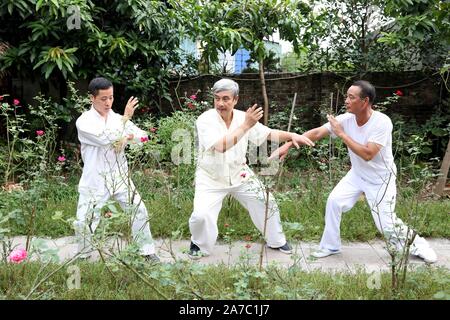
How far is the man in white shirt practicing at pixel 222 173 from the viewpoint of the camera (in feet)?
14.7

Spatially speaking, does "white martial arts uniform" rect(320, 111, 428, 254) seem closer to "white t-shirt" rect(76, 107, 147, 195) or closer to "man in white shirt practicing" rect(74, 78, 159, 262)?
"man in white shirt practicing" rect(74, 78, 159, 262)

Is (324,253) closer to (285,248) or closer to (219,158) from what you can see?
(285,248)

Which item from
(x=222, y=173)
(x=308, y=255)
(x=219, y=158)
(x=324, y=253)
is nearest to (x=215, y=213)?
(x=222, y=173)

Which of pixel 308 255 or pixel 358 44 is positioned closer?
pixel 308 255

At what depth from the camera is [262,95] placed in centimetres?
912

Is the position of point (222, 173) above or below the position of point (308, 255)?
above

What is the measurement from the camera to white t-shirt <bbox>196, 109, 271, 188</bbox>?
14.9 feet

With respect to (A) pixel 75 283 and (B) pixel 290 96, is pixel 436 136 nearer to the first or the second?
(B) pixel 290 96

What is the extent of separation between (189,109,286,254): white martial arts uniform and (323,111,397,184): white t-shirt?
881mm

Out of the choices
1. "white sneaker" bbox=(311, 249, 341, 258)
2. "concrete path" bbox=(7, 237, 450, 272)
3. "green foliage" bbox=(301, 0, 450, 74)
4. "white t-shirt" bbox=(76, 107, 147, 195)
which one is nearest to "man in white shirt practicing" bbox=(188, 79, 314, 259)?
"concrete path" bbox=(7, 237, 450, 272)

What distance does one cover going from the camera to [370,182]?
4.58m

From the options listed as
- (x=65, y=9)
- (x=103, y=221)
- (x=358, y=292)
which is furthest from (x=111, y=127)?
(x=65, y=9)

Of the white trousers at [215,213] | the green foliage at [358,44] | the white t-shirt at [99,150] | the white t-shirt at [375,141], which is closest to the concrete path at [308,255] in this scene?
the white trousers at [215,213]

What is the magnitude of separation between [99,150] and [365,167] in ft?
7.87
